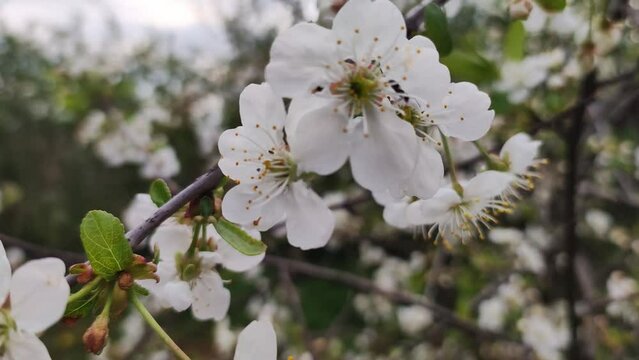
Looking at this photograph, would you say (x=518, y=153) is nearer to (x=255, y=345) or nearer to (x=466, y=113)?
(x=466, y=113)

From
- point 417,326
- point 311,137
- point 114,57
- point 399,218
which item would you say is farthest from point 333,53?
point 114,57

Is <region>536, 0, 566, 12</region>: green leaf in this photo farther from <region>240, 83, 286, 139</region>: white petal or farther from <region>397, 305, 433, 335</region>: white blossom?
<region>397, 305, 433, 335</region>: white blossom

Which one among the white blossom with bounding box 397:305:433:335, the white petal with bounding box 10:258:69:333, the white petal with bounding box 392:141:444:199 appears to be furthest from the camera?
the white blossom with bounding box 397:305:433:335

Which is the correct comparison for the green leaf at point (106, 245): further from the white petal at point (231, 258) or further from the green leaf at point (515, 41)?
the green leaf at point (515, 41)

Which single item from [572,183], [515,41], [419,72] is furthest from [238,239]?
[572,183]

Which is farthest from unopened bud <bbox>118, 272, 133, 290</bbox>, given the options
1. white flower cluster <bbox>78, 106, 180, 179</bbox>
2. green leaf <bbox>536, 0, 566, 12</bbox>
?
white flower cluster <bbox>78, 106, 180, 179</bbox>

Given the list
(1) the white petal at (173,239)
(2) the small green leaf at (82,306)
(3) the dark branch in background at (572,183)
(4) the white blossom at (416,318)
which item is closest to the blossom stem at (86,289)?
(2) the small green leaf at (82,306)

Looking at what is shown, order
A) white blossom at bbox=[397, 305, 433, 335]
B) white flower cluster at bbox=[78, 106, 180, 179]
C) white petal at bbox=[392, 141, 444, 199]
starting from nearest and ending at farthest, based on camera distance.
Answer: white petal at bbox=[392, 141, 444, 199]
white flower cluster at bbox=[78, 106, 180, 179]
white blossom at bbox=[397, 305, 433, 335]
